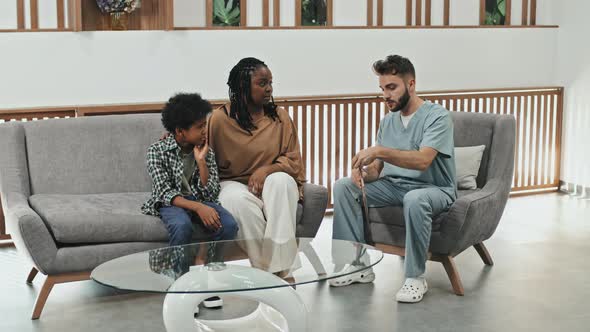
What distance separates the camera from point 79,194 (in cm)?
428

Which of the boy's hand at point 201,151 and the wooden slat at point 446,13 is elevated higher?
the wooden slat at point 446,13

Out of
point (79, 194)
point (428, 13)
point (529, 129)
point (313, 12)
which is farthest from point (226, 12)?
point (529, 129)

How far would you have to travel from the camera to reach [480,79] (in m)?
6.34

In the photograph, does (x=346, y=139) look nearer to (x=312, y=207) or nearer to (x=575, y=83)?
(x=312, y=207)

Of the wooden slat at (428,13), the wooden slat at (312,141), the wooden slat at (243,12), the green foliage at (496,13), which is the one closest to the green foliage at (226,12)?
the wooden slat at (243,12)

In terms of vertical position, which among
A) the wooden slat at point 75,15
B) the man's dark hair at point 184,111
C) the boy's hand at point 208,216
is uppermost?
the wooden slat at point 75,15

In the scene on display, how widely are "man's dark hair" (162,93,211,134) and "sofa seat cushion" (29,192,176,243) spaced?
1.43 ft

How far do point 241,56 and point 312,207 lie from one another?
1666 mm

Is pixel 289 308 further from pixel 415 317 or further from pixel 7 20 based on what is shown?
pixel 7 20

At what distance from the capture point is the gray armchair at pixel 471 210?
403 cm

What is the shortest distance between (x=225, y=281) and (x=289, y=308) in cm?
39

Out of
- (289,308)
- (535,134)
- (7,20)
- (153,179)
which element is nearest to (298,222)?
(153,179)

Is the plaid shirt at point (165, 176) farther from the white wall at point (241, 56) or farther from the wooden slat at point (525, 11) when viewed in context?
the wooden slat at point (525, 11)

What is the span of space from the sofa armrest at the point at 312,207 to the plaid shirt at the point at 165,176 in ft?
1.56
